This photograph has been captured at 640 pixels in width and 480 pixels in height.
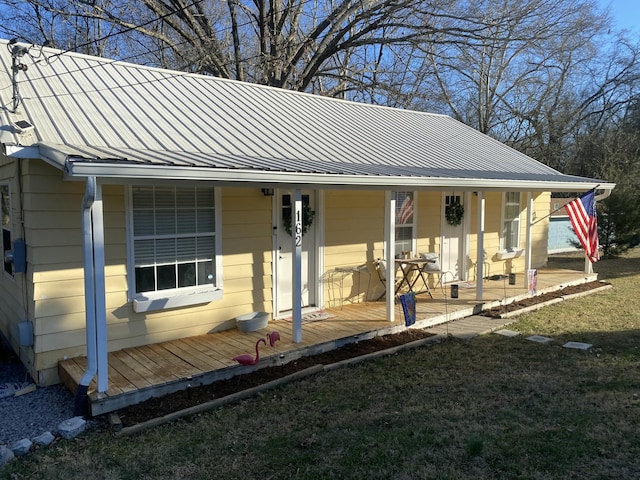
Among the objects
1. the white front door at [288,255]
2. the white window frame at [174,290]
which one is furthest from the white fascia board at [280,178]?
the white front door at [288,255]

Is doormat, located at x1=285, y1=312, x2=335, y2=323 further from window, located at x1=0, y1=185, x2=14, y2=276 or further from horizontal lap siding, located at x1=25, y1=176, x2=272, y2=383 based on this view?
window, located at x1=0, y1=185, x2=14, y2=276

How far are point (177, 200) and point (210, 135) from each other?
0.94 m

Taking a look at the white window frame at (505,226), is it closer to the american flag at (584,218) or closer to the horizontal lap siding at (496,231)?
the horizontal lap siding at (496,231)

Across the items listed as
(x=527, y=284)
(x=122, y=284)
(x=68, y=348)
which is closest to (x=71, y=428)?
(x=68, y=348)

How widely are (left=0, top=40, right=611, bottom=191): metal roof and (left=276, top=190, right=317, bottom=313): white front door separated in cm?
84

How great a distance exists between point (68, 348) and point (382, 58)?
19751 millimetres

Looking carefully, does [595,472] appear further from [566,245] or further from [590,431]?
[566,245]

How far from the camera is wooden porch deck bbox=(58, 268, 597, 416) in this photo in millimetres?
4598

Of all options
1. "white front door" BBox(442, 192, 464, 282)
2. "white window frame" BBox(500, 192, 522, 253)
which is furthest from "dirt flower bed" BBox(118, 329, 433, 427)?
"white window frame" BBox(500, 192, 522, 253)

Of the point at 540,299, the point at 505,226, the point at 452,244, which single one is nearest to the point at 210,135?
the point at 452,244

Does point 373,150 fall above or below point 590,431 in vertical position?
above

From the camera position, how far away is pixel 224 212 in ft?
20.9

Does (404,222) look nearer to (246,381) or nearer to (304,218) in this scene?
(304,218)

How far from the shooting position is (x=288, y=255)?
722 cm
